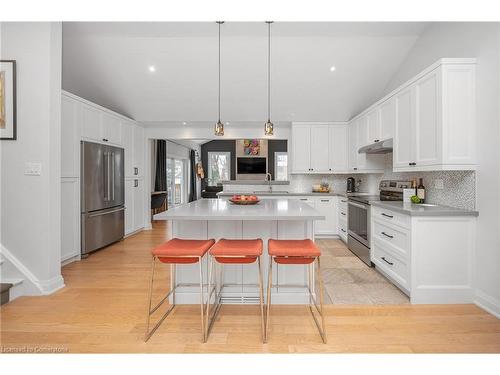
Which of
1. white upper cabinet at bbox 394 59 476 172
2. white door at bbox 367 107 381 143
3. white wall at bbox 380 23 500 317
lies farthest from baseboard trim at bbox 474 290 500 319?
white door at bbox 367 107 381 143

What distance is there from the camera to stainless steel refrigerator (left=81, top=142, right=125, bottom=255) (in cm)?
393

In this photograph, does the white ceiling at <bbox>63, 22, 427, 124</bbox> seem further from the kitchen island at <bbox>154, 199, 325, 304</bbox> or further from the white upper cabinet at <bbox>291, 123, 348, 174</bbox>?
the kitchen island at <bbox>154, 199, 325, 304</bbox>

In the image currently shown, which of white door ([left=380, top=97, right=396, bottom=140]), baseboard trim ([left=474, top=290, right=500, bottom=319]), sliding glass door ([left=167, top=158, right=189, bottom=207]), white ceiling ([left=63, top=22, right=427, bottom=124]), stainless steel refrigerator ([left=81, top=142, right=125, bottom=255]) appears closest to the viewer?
baseboard trim ([left=474, top=290, right=500, bottom=319])

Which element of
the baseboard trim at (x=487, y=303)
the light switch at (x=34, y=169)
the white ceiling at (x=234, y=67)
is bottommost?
the baseboard trim at (x=487, y=303)

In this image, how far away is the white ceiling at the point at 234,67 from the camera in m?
3.82

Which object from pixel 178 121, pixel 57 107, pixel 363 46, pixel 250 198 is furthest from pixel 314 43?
pixel 57 107

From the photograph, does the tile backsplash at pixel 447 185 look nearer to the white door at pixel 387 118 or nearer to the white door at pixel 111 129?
the white door at pixel 387 118

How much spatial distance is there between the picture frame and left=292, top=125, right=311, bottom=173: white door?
167 inches

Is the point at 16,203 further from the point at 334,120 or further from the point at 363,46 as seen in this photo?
the point at 334,120

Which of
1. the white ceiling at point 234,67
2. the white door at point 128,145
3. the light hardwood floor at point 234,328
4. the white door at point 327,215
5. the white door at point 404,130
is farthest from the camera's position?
the white door at point 327,215

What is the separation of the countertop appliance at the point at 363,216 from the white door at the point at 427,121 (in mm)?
831

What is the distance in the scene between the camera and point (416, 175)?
3.56 metres

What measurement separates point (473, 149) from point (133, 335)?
3.21m

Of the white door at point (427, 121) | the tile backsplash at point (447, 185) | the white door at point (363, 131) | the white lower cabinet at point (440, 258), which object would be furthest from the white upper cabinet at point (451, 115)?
the white door at point (363, 131)
